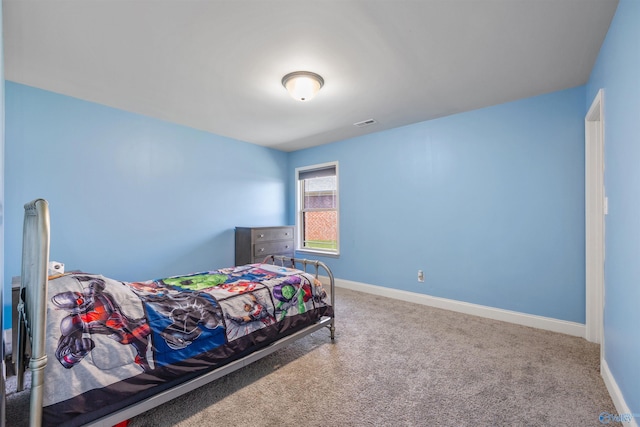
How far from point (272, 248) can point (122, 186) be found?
2154 mm

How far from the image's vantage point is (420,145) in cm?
381

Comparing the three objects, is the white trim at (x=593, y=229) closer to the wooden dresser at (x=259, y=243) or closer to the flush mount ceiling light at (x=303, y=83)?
the flush mount ceiling light at (x=303, y=83)

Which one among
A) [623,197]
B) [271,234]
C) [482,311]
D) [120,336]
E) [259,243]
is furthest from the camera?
[271,234]

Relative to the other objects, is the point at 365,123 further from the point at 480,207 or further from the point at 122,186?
the point at 122,186

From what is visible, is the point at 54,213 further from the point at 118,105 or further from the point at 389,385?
the point at 389,385

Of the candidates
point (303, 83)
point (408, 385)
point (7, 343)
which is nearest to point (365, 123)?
point (303, 83)

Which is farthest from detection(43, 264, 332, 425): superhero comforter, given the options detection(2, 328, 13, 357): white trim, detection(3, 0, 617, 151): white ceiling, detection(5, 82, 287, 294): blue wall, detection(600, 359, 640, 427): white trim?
detection(600, 359, 640, 427): white trim

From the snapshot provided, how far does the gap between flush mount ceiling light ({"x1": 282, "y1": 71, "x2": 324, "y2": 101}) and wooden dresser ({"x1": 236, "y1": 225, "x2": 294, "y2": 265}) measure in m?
2.23

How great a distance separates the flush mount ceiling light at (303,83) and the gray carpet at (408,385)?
7.65 feet

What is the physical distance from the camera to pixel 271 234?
446 cm

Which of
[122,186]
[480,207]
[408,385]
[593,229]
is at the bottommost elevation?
[408,385]

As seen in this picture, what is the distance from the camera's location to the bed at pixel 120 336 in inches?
47.0

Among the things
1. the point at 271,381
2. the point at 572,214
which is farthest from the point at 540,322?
the point at 271,381

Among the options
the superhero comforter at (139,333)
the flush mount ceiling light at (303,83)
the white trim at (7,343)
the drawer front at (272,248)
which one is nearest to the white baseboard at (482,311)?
the drawer front at (272,248)
